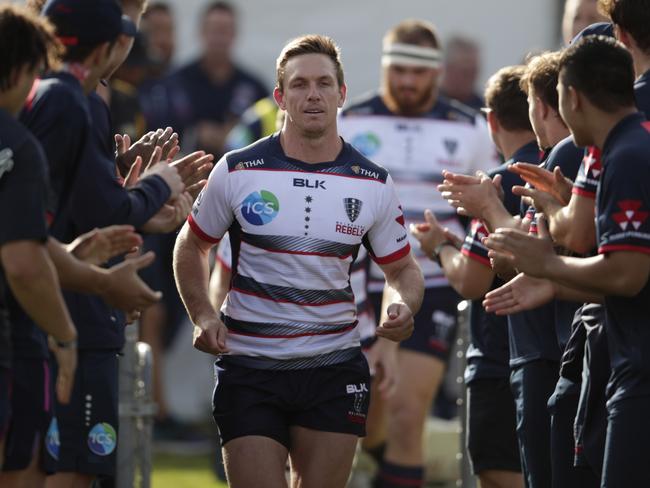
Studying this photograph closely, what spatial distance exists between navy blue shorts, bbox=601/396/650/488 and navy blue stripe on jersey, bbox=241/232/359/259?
154 centimetres

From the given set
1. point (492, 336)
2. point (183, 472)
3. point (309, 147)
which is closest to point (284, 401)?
Result: point (309, 147)

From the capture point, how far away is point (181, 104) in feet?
44.4

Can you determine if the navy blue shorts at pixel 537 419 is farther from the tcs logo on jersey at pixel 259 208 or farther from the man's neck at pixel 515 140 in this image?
the tcs logo on jersey at pixel 259 208

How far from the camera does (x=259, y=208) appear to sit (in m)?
6.39

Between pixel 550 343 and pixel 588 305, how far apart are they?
0.84m

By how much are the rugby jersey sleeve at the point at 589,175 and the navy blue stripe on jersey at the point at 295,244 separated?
124 cm

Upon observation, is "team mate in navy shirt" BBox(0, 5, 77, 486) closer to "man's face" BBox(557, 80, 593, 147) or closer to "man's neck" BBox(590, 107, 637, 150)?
"man's face" BBox(557, 80, 593, 147)

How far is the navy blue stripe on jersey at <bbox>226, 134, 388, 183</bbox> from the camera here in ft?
21.2

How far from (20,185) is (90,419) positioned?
183 centimetres

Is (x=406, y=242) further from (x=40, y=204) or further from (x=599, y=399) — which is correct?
(x=40, y=204)

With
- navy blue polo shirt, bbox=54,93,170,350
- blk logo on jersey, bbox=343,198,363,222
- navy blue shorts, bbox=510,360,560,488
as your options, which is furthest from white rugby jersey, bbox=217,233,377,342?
navy blue polo shirt, bbox=54,93,170,350

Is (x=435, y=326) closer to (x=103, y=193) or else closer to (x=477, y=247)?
(x=477, y=247)

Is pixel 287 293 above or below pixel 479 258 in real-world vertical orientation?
below

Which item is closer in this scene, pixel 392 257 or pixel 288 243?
pixel 288 243
